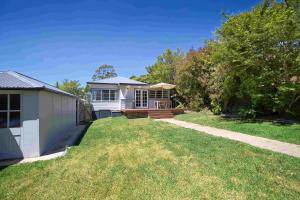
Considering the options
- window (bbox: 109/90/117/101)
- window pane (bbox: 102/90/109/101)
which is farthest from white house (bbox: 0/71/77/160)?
window (bbox: 109/90/117/101)

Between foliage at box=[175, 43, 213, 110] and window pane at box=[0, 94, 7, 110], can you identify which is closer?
window pane at box=[0, 94, 7, 110]

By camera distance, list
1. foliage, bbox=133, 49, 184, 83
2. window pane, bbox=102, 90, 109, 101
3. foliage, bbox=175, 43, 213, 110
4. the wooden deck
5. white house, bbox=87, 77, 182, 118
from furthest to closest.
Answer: foliage, bbox=133, 49, 184, 83
window pane, bbox=102, 90, 109, 101
white house, bbox=87, 77, 182, 118
the wooden deck
foliage, bbox=175, 43, 213, 110

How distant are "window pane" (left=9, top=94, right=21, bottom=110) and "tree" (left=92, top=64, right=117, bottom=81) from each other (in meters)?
44.7

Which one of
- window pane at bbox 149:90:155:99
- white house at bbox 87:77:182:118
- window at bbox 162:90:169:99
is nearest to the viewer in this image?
white house at bbox 87:77:182:118

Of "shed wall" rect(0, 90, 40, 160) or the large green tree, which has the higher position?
the large green tree

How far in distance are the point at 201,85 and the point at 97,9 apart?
1177 cm

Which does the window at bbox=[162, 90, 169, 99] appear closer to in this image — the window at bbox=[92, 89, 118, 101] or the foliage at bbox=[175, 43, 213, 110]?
the foliage at bbox=[175, 43, 213, 110]

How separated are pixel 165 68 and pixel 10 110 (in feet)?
92.0

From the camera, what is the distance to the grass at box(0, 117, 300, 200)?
145 inches

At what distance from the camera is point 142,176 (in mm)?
4484

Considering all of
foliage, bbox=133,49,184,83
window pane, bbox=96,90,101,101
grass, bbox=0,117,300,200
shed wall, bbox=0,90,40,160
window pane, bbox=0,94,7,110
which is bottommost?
grass, bbox=0,117,300,200

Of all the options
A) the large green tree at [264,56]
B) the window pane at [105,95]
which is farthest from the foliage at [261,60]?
the window pane at [105,95]

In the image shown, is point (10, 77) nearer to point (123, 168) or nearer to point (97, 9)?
point (123, 168)

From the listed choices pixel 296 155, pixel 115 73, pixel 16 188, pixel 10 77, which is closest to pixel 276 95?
pixel 296 155
